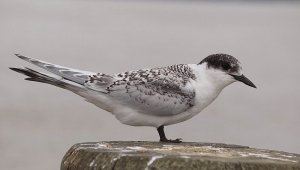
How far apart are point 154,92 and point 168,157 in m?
1.14

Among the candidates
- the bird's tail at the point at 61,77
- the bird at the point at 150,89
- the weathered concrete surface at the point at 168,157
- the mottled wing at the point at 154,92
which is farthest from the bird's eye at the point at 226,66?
the bird's tail at the point at 61,77

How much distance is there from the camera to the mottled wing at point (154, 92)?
4266 mm

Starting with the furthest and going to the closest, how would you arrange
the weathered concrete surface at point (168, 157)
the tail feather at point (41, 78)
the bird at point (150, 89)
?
the bird at point (150, 89), the tail feather at point (41, 78), the weathered concrete surface at point (168, 157)

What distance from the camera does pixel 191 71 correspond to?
14.5 feet

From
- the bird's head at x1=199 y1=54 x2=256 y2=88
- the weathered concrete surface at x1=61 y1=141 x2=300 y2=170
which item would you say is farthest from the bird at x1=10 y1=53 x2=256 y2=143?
the weathered concrete surface at x1=61 y1=141 x2=300 y2=170

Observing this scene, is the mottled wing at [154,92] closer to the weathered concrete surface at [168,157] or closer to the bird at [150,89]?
the bird at [150,89]

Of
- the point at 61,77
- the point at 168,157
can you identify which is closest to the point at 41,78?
the point at 61,77

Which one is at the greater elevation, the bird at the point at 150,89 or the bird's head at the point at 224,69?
the bird's head at the point at 224,69

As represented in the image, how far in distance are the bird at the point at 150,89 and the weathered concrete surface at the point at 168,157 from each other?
19.1 inches

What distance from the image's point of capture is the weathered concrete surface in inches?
124

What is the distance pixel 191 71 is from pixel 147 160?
1338mm

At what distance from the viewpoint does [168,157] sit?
3201 mm

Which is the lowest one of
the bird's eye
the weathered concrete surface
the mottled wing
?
the weathered concrete surface

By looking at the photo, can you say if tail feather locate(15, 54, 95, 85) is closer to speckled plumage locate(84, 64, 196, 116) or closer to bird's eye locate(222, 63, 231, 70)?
speckled plumage locate(84, 64, 196, 116)
